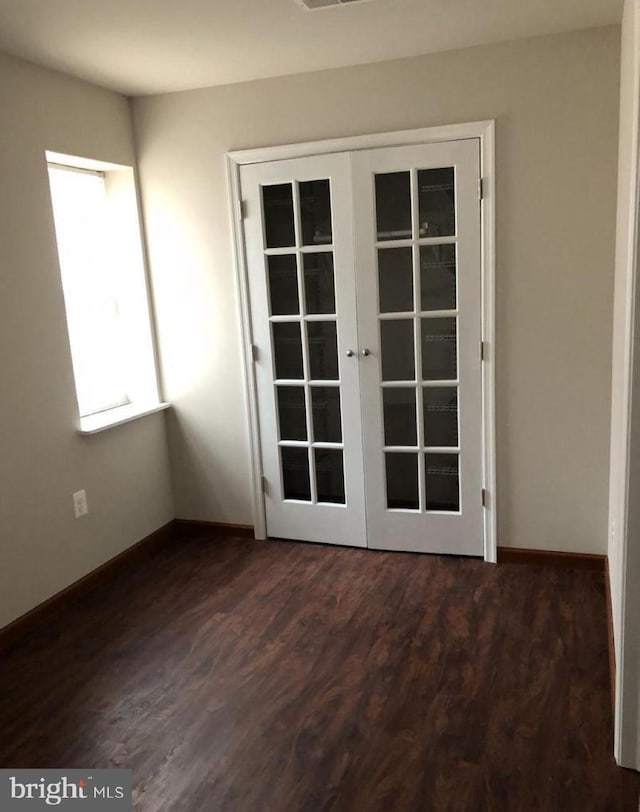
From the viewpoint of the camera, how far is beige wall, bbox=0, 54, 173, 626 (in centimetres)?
285

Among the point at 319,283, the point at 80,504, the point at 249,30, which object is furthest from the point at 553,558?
the point at 249,30

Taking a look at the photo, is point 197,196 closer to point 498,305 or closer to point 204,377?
point 204,377

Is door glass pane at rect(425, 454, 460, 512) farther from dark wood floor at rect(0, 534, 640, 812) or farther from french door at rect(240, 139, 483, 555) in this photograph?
dark wood floor at rect(0, 534, 640, 812)

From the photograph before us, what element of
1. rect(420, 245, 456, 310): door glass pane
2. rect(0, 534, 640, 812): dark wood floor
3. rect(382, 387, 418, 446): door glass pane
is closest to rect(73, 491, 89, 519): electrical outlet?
rect(0, 534, 640, 812): dark wood floor

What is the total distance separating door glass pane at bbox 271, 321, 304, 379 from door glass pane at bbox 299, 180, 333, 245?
45 cm

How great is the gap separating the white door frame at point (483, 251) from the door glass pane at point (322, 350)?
335 mm

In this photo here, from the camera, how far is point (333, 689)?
2.45 metres

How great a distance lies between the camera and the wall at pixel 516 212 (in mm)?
2967

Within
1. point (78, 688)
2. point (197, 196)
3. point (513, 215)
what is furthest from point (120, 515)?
point (513, 215)

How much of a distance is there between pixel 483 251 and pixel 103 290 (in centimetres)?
201

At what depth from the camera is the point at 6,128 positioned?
2.83 metres

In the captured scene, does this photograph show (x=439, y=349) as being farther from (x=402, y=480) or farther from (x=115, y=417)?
(x=115, y=417)

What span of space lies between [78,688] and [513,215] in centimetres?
266

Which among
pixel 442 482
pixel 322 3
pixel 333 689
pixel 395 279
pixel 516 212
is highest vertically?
pixel 322 3
